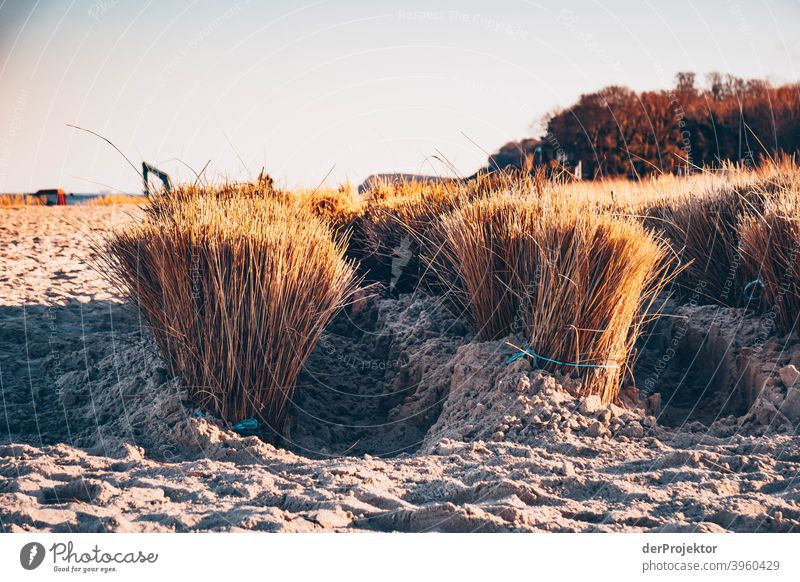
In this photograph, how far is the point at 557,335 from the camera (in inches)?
149

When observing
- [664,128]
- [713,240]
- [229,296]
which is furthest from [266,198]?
[664,128]

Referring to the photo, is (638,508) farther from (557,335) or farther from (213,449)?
(213,449)

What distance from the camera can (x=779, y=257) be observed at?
4.49 metres

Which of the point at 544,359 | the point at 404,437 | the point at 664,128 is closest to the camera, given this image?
the point at 544,359

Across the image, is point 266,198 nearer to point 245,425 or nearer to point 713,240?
point 245,425

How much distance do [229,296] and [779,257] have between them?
3120mm

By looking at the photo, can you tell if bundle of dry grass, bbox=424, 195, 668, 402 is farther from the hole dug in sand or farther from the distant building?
the distant building

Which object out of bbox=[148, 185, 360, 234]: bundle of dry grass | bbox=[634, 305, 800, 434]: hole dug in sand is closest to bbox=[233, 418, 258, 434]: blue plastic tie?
bbox=[148, 185, 360, 234]: bundle of dry grass

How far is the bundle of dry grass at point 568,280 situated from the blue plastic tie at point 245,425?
1.37 metres

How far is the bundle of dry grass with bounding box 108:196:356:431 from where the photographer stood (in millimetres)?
3631

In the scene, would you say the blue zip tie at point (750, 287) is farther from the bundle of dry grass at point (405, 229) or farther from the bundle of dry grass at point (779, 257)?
the bundle of dry grass at point (405, 229)

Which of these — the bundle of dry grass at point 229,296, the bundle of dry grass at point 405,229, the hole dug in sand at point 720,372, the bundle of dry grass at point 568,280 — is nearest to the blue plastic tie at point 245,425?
the bundle of dry grass at point 229,296
